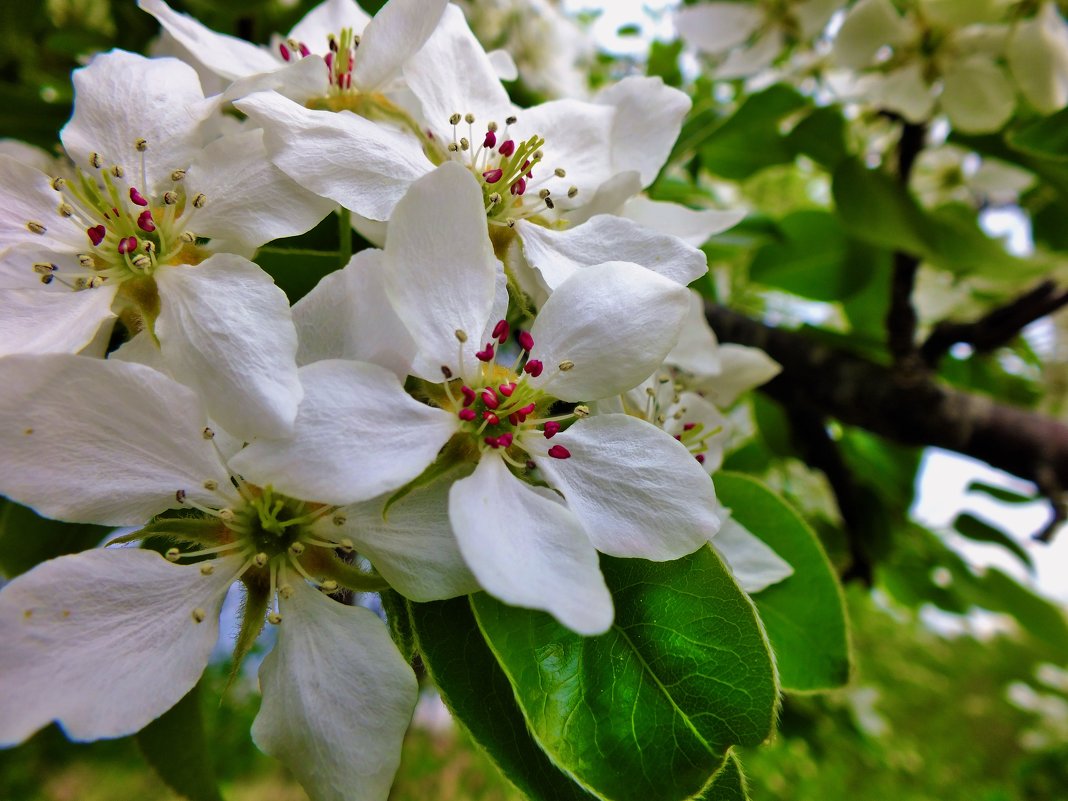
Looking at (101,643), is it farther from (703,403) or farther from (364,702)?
(703,403)

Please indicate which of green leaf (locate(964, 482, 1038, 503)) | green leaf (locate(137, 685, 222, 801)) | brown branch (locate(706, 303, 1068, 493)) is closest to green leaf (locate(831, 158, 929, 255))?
brown branch (locate(706, 303, 1068, 493))

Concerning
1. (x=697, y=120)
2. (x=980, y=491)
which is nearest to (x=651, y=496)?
(x=697, y=120)

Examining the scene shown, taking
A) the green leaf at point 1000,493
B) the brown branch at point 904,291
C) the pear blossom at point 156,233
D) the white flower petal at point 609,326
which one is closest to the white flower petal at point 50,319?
the pear blossom at point 156,233

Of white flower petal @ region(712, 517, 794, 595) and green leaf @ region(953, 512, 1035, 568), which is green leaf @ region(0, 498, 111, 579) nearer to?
white flower petal @ region(712, 517, 794, 595)

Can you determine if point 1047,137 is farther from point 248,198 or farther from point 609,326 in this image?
point 248,198

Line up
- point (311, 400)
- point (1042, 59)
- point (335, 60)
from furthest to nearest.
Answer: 1. point (1042, 59)
2. point (335, 60)
3. point (311, 400)

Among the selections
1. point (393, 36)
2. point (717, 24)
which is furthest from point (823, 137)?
point (393, 36)
